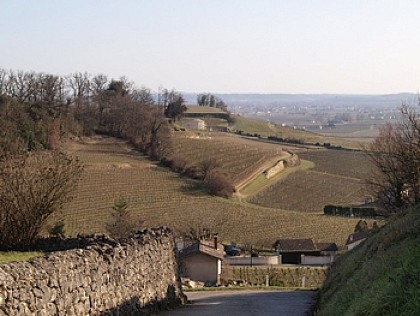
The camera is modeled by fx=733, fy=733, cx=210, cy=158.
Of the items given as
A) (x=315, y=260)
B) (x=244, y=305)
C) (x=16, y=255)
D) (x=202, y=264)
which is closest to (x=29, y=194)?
(x=16, y=255)

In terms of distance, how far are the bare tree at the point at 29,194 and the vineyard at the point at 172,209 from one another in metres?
25.5

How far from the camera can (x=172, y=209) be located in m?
61.8

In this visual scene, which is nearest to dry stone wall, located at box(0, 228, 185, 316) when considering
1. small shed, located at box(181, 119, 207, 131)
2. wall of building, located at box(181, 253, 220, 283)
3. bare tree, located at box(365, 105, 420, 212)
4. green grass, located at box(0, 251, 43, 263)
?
green grass, located at box(0, 251, 43, 263)

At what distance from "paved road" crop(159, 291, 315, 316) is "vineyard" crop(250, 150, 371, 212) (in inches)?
1579

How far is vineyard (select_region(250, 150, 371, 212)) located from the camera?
238 feet

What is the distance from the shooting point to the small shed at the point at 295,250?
172ft

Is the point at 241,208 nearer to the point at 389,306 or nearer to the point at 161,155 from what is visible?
the point at 161,155

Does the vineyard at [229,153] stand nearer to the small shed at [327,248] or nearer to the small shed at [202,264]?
the small shed at [327,248]

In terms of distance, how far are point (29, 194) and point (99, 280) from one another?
344 inches

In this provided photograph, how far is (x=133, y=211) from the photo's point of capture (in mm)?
59656

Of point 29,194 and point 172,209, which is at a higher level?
point 29,194

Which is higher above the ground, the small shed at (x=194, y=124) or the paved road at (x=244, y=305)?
the small shed at (x=194, y=124)

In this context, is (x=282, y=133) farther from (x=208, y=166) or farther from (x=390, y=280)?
(x=390, y=280)

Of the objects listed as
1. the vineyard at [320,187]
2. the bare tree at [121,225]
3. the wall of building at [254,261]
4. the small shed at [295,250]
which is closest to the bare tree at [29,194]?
the bare tree at [121,225]
